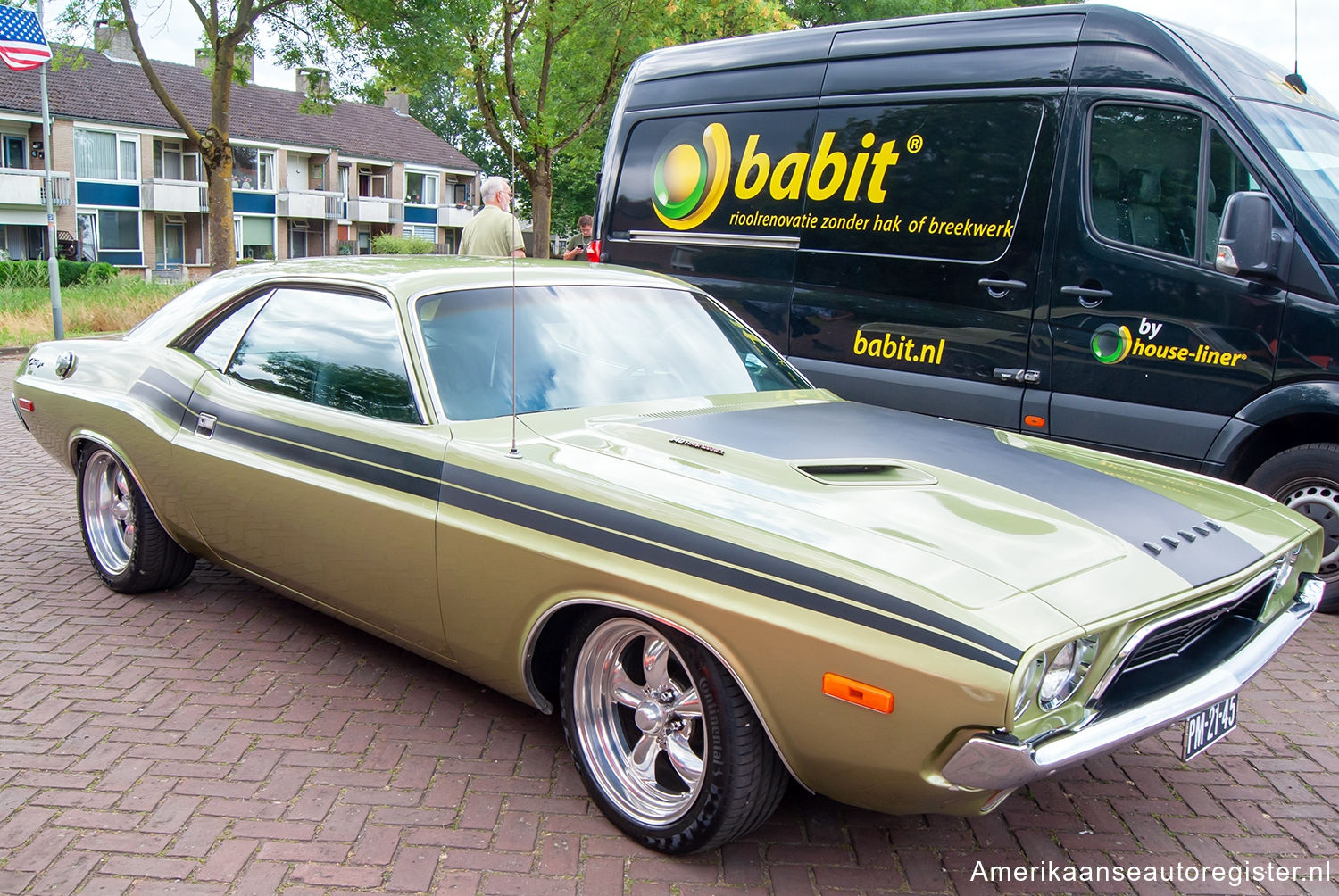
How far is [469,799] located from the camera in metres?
3.05

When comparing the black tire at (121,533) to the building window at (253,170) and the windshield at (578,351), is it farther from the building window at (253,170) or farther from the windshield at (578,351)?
the building window at (253,170)

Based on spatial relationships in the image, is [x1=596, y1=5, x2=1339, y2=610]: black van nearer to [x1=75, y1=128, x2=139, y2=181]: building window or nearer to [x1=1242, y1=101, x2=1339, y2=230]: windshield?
[x1=1242, y1=101, x2=1339, y2=230]: windshield

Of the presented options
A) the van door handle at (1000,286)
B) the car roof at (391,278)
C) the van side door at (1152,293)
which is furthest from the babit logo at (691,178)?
the car roof at (391,278)

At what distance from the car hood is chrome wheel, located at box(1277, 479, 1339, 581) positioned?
1.76 metres

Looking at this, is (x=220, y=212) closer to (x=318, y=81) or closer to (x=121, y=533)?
(x=318, y=81)

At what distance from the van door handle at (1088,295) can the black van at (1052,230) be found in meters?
0.02

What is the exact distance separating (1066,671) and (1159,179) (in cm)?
346

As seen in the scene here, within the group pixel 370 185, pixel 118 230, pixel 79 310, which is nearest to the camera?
pixel 79 310

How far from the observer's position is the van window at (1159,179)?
4715 millimetres

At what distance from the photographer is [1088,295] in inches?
198

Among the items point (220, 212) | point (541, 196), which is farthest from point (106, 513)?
point (541, 196)

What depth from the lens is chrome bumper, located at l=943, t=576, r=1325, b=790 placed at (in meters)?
2.12

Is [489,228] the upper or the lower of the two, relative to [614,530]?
upper

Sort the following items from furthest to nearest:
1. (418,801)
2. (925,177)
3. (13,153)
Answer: (13,153) < (925,177) < (418,801)
